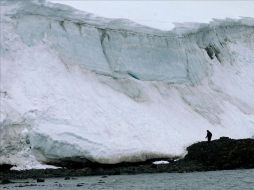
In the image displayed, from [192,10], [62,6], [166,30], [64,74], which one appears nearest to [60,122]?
[64,74]

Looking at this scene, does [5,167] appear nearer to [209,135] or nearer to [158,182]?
[158,182]

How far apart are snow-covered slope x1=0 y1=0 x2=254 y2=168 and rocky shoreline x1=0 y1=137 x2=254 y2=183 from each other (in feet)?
1.21

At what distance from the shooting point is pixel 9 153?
22.2 metres

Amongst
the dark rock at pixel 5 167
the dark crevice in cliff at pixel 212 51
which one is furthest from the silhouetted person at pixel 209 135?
the dark rock at pixel 5 167

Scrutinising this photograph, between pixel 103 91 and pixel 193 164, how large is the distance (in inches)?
153

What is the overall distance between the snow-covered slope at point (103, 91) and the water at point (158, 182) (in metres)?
1.50

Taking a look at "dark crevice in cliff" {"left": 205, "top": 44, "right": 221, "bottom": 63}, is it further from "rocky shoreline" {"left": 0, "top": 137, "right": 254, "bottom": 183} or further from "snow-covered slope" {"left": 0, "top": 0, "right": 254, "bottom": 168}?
"rocky shoreline" {"left": 0, "top": 137, "right": 254, "bottom": 183}

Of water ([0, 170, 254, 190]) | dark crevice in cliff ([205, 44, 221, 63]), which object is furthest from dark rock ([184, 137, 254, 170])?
dark crevice in cliff ([205, 44, 221, 63])

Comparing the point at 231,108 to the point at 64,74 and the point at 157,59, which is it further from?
the point at 64,74

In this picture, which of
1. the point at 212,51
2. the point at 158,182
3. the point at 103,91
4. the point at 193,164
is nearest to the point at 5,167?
the point at 103,91

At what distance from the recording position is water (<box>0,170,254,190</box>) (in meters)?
18.9

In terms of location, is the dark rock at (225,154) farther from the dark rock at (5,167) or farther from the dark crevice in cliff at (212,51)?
the dark crevice in cliff at (212,51)

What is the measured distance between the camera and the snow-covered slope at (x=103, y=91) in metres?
22.4

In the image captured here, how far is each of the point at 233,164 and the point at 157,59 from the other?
560 cm
